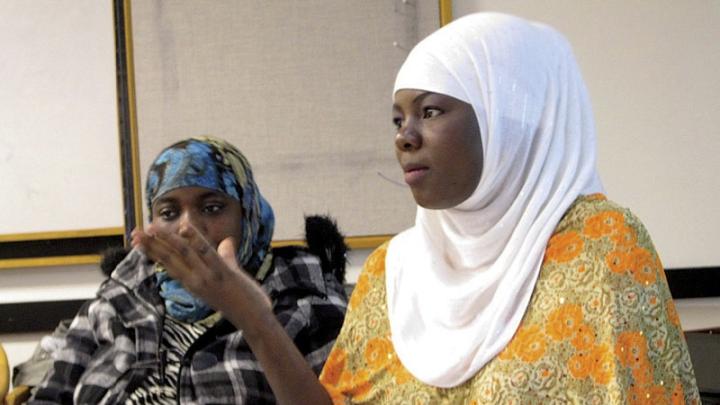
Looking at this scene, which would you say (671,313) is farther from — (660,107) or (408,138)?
(660,107)

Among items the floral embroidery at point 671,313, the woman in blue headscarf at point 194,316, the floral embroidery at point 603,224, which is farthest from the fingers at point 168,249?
the floral embroidery at point 671,313

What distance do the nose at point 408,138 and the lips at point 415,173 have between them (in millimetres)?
28

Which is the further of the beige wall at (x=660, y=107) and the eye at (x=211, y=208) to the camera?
the beige wall at (x=660, y=107)

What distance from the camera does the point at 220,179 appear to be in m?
1.85

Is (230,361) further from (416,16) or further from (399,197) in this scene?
(416,16)

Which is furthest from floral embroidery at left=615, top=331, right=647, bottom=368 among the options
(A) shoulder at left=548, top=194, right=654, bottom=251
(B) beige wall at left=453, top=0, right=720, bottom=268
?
(B) beige wall at left=453, top=0, right=720, bottom=268

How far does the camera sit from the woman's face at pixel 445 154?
1287mm

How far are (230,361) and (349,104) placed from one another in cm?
129

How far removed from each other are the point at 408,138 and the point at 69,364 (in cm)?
107

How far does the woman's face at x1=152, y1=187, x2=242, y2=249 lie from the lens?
71.2 inches

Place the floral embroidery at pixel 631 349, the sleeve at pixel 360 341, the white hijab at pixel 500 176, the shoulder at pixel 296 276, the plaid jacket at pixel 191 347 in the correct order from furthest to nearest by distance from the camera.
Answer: the shoulder at pixel 296 276 < the plaid jacket at pixel 191 347 < the sleeve at pixel 360 341 < the white hijab at pixel 500 176 < the floral embroidery at pixel 631 349

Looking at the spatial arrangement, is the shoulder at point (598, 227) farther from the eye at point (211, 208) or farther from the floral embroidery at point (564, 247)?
the eye at point (211, 208)

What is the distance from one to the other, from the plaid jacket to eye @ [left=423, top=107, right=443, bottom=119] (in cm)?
67

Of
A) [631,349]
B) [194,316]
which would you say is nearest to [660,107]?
[194,316]
